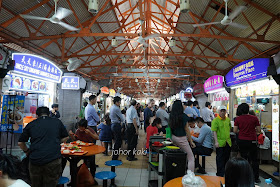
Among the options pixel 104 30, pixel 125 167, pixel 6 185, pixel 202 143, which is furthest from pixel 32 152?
pixel 104 30

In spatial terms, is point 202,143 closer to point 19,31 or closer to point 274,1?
point 274,1

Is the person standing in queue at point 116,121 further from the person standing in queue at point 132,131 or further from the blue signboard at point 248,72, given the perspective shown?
the blue signboard at point 248,72

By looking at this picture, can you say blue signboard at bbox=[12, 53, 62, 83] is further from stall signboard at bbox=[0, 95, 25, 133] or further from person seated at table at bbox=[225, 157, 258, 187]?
person seated at table at bbox=[225, 157, 258, 187]

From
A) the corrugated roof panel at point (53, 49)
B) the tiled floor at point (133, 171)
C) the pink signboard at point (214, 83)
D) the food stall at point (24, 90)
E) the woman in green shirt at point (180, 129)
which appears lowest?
the tiled floor at point (133, 171)

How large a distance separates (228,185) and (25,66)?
534 centimetres

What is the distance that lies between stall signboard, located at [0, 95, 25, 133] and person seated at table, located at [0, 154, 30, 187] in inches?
133

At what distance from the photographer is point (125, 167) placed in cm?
535

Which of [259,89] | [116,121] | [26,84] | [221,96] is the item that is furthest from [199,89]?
[26,84]

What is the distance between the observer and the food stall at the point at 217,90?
946 cm

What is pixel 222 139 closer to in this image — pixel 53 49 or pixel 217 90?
pixel 217 90

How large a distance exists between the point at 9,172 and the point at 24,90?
5510 millimetres

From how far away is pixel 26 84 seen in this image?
6.22 m

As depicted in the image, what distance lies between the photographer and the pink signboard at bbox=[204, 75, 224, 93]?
9.32 meters

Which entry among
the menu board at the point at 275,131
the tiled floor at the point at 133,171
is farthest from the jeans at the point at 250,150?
the menu board at the point at 275,131
